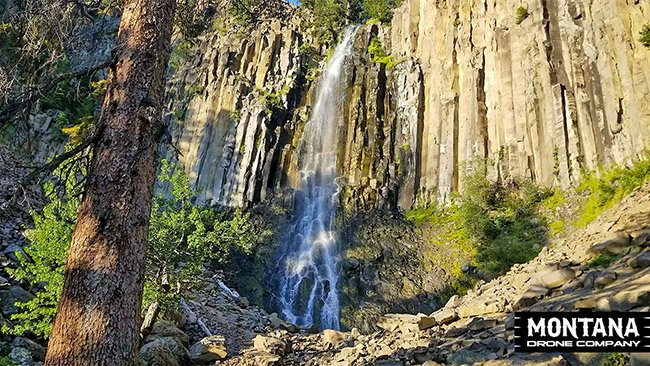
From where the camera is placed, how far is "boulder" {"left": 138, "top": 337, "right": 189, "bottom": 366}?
7.82 metres

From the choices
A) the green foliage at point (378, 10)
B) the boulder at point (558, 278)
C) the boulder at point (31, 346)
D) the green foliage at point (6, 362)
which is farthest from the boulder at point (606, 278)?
the green foliage at point (378, 10)

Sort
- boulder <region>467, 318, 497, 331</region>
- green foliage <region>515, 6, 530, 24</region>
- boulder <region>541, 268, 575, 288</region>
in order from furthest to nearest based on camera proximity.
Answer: green foliage <region>515, 6, 530, 24</region> → boulder <region>541, 268, 575, 288</region> → boulder <region>467, 318, 497, 331</region>

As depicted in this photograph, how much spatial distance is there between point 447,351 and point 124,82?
6136mm

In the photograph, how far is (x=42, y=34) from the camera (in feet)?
15.6

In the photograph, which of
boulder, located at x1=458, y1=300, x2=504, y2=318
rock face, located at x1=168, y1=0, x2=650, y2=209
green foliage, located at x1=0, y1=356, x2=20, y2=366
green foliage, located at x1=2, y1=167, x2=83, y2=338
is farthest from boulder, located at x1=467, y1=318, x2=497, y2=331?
rock face, located at x1=168, y1=0, x2=650, y2=209

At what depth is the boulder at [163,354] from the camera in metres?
7.82

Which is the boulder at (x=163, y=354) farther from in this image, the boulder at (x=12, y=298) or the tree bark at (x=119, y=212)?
the tree bark at (x=119, y=212)

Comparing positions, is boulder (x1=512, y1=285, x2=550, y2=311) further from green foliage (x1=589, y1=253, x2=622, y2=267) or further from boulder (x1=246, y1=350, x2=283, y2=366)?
boulder (x1=246, y1=350, x2=283, y2=366)

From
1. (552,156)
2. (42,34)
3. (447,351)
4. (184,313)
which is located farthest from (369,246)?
(42,34)

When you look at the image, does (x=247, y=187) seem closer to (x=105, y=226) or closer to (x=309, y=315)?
(x=309, y=315)

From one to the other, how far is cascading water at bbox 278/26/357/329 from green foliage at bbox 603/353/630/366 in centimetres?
1651

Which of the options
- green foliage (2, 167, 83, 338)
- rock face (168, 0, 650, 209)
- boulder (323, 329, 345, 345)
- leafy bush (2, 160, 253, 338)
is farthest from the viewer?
rock face (168, 0, 650, 209)

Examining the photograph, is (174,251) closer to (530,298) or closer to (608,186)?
(530,298)

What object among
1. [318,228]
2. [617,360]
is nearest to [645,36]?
[318,228]
